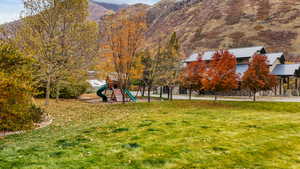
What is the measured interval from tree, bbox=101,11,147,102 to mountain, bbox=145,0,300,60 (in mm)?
81756

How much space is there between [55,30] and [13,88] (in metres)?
16.3


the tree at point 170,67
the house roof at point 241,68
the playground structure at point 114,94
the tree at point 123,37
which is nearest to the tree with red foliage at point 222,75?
the tree at point 170,67

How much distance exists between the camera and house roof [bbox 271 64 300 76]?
44.9 metres

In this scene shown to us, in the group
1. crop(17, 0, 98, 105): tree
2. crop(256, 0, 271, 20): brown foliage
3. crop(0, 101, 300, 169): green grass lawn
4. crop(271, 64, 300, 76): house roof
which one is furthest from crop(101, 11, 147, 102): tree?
crop(256, 0, 271, 20): brown foliage

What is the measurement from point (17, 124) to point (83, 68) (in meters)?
20.5

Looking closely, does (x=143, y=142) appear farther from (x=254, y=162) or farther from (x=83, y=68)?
(x=83, y=68)

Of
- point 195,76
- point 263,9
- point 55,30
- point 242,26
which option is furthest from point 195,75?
point 263,9

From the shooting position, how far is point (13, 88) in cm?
966

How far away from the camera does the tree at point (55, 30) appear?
2325 cm

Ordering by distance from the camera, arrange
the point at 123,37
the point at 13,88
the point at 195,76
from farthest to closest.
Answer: the point at 195,76
the point at 123,37
the point at 13,88

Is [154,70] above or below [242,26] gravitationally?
below

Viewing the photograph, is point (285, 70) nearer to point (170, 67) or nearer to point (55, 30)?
point (170, 67)

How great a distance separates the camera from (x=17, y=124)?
34.3 ft

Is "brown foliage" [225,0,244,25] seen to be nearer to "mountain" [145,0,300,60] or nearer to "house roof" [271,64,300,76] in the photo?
"mountain" [145,0,300,60]
